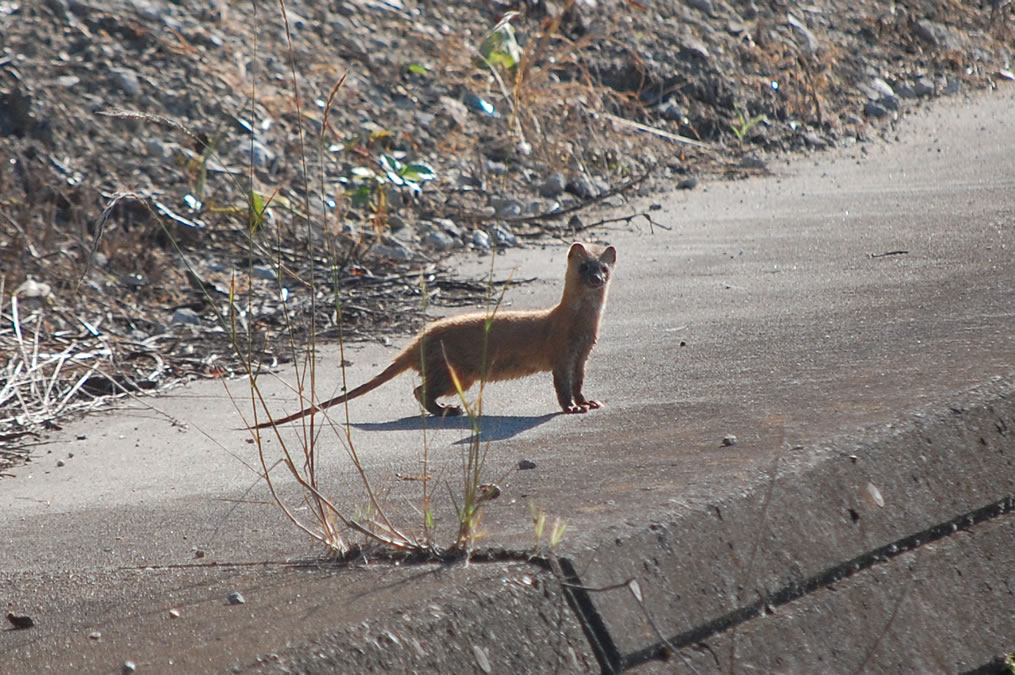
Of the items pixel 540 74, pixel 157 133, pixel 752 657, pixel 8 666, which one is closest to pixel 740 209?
pixel 540 74

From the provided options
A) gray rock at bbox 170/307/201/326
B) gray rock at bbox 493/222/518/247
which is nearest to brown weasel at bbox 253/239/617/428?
gray rock at bbox 170/307/201/326

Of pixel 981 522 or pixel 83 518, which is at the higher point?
pixel 981 522

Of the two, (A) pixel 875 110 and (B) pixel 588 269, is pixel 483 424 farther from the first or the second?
(A) pixel 875 110

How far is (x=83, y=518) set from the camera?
12.5 ft

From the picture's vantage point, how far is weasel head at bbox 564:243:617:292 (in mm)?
5422

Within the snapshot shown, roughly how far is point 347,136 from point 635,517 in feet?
20.9

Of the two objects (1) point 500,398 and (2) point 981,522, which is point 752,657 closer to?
(2) point 981,522

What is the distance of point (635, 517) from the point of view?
2902mm

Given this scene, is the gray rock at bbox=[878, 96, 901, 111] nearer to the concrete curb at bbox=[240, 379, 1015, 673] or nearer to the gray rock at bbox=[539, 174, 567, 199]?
the gray rock at bbox=[539, 174, 567, 199]

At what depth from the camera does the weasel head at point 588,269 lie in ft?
17.8

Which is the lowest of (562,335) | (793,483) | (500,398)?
(500,398)

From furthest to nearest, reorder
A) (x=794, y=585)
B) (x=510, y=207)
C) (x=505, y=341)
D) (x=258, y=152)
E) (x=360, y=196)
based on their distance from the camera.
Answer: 1. (x=258, y=152)
2. (x=510, y=207)
3. (x=360, y=196)
4. (x=505, y=341)
5. (x=794, y=585)

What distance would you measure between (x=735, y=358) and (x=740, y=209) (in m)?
3.35

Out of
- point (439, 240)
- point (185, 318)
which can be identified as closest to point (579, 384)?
point (185, 318)
